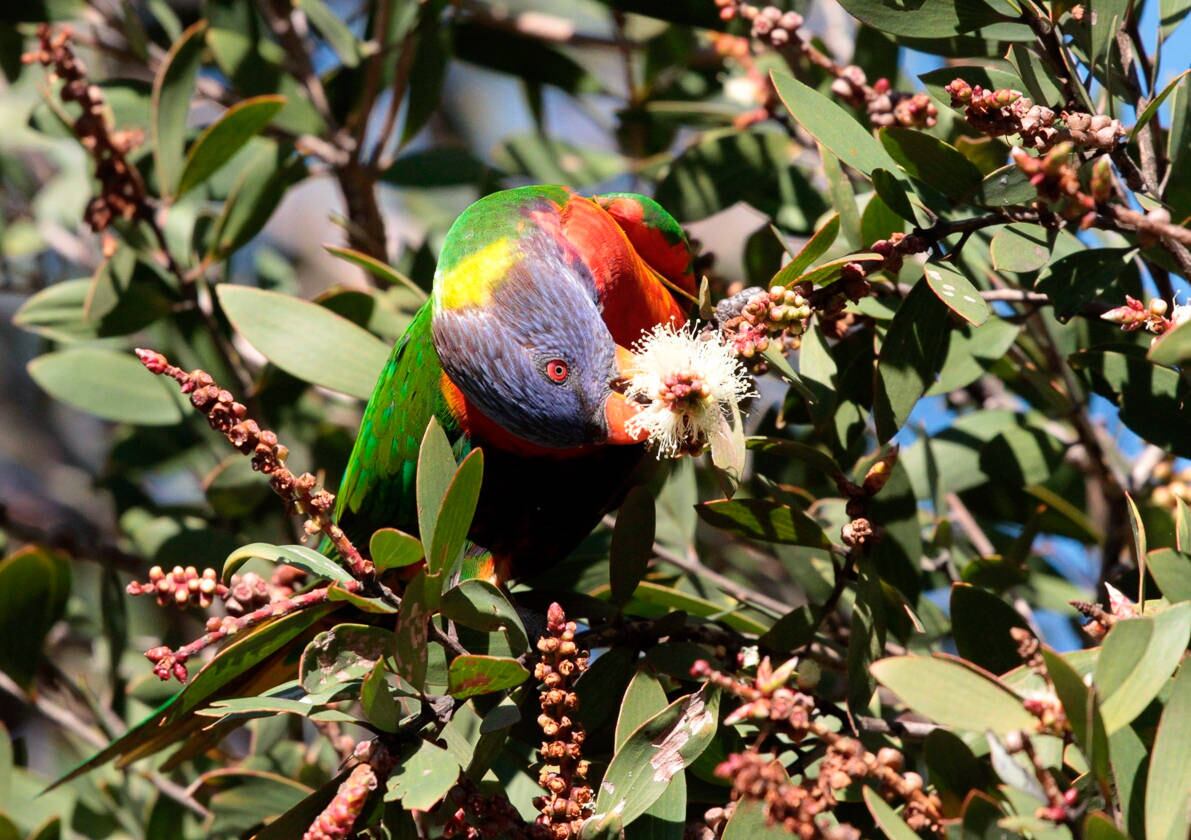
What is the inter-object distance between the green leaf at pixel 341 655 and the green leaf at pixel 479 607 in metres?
0.08

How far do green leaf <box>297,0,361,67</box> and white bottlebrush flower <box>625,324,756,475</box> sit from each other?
133 cm

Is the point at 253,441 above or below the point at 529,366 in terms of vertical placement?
above

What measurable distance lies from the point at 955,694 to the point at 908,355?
1.79 feet

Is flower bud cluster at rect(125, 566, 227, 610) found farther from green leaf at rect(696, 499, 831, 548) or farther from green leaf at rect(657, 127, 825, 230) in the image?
green leaf at rect(657, 127, 825, 230)

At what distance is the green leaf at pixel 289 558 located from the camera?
1229mm

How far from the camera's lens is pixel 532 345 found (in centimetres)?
188

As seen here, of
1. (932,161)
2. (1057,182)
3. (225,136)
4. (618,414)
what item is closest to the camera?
(1057,182)

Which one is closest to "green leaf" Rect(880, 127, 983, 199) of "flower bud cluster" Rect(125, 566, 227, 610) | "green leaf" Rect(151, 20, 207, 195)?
"flower bud cluster" Rect(125, 566, 227, 610)

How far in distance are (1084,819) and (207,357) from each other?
1928 millimetres

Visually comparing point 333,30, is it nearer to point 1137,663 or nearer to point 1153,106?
point 1153,106

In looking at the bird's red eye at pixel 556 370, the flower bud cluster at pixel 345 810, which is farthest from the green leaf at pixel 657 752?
the bird's red eye at pixel 556 370

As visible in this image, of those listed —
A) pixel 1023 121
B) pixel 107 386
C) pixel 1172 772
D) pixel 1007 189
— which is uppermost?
pixel 1023 121

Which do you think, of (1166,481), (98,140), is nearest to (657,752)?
(1166,481)

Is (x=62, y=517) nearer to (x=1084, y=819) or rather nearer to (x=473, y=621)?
(x=473, y=621)
